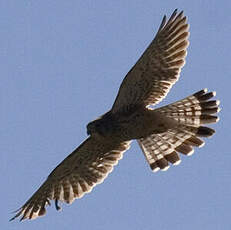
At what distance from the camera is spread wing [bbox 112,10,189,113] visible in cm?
1424

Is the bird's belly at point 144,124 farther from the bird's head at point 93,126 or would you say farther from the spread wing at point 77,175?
the spread wing at point 77,175

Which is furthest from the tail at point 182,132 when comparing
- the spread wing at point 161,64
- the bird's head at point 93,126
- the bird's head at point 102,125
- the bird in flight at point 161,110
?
the bird's head at point 93,126

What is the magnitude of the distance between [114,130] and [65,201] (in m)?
1.87

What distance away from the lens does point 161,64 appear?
14.3 m

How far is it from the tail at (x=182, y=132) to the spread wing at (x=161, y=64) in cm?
43

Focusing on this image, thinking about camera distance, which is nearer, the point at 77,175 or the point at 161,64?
the point at 161,64

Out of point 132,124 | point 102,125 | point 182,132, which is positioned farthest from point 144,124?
point 182,132

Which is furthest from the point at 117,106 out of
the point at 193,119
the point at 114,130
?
the point at 193,119

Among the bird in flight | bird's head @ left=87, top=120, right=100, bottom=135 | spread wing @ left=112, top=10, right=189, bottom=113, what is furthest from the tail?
bird's head @ left=87, top=120, right=100, bottom=135

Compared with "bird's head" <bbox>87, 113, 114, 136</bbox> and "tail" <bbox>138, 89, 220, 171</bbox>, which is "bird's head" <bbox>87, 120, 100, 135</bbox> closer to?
"bird's head" <bbox>87, 113, 114, 136</bbox>

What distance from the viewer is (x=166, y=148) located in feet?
49.2

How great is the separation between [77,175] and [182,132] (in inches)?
90.0

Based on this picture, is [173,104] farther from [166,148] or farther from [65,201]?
[65,201]

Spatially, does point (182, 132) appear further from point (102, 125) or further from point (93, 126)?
point (93, 126)
